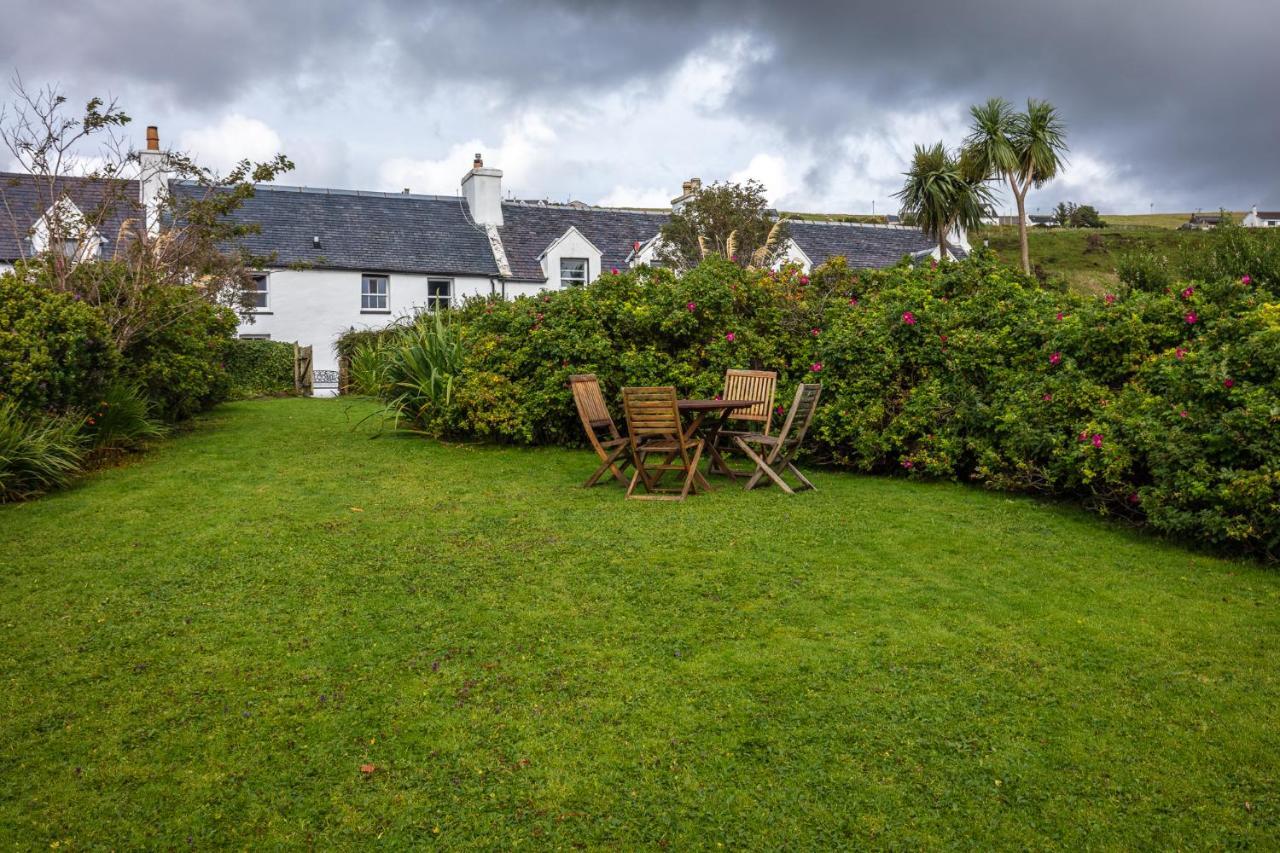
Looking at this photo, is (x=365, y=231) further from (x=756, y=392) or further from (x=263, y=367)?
(x=756, y=392)

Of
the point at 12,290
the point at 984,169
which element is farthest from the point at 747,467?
the point at 984,169

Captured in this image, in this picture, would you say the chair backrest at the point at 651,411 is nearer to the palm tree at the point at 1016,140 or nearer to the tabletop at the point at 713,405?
the tabletop at the point at 713,405

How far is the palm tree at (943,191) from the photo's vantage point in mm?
33000

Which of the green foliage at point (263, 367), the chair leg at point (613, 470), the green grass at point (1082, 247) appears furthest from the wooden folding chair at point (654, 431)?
the green grass at point (1082, 247)

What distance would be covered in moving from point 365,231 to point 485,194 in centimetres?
523

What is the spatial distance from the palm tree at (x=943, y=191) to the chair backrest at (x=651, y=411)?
2753cm

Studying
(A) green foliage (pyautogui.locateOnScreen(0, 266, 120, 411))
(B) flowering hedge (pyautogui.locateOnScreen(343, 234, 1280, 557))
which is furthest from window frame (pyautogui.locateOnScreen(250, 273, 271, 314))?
(A) green foliage (pyautogui.locateOnScreen(0, 266, 120, 411))

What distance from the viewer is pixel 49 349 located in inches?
354

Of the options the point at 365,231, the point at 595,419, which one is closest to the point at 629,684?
the point at 595,419

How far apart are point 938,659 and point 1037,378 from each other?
4927mm

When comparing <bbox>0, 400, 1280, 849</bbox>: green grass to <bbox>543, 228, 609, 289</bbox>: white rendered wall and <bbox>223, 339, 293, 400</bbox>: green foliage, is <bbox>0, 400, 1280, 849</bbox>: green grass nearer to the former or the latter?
<bbox>223, 339, 293, 400</bbox>: green foliage

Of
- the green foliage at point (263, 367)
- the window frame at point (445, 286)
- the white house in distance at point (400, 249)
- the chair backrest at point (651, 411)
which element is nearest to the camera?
the chair backrest at point (651, 411)

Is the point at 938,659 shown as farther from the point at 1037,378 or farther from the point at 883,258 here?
the point at 883,258

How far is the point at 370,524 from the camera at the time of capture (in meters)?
7.25
